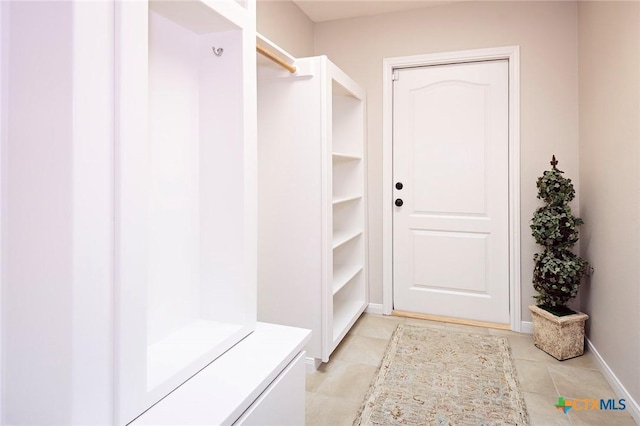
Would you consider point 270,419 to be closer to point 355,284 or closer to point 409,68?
point 355,284

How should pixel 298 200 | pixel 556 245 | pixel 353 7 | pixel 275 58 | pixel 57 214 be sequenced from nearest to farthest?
pixel 57 214
pixel 275 58
pixel 298 200
pixel 556 245
pixel 353 7

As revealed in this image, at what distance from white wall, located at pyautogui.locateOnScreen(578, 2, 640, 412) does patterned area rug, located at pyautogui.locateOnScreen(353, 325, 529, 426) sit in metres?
0.58

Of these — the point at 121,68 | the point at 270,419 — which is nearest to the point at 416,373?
the point at 270,419

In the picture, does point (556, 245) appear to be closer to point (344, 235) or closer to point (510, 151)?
point (510, 151)

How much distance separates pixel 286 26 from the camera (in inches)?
114

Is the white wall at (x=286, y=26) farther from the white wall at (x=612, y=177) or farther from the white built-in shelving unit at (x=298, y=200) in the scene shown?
the white wall at (x=612, y=177)

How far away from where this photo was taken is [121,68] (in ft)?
2.34

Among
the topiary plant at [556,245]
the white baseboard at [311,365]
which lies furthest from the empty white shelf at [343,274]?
the topiary plant at [556,245]

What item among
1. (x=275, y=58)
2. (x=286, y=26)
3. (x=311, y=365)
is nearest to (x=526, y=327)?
(x=311, y=365)

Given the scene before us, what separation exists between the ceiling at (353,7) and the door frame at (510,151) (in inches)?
15.1

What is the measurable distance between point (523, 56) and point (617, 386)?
2.24 meters

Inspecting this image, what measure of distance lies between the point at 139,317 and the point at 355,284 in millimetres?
2555

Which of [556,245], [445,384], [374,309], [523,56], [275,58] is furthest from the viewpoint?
[374,309]

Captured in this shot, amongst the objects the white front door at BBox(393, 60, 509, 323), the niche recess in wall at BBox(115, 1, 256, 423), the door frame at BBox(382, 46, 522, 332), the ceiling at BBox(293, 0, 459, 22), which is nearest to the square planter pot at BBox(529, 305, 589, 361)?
the door frame at BBox(382, 46, 522, 332)
